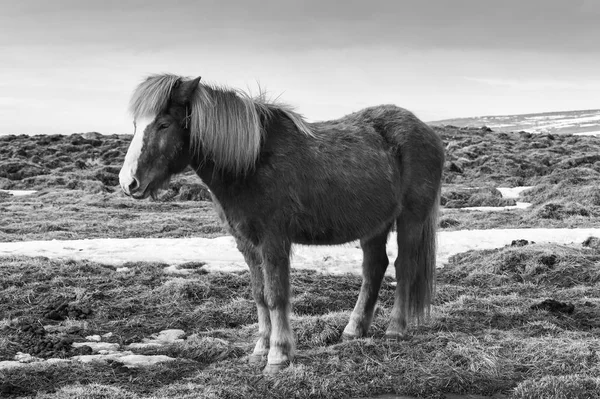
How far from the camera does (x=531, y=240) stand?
1011 centimetres

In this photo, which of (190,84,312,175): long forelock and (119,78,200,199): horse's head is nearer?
(119,78,200,199): horse's head

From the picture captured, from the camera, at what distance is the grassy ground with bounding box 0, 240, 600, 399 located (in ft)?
14.7

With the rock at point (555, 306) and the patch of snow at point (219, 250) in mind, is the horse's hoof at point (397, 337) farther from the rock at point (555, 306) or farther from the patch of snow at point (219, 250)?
the patch of snow at point (219, 250)

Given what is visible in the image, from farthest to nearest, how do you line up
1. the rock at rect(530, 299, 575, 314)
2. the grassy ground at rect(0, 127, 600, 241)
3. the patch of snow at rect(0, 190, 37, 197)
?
the patch of snow at rect(0, 190, 37, 197), the grassy ground at rect(0, 127, 600, 241), the rock at rect(530, 299, 575, 314)

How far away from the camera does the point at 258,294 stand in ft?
17.3

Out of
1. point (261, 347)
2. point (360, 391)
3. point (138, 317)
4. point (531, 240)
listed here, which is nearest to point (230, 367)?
point (261, 347)

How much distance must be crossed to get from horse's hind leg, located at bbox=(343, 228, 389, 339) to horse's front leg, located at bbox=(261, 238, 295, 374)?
0.90 meters

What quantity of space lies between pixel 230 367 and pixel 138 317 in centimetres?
192

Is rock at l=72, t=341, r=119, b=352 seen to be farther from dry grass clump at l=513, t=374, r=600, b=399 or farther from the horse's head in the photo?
dry grass clump at l=513, t=374, r=600, b=399

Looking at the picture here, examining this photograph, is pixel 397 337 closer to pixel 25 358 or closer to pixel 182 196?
pixel 25 358

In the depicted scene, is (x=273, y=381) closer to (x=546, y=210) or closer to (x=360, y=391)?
(x=360, y=391)

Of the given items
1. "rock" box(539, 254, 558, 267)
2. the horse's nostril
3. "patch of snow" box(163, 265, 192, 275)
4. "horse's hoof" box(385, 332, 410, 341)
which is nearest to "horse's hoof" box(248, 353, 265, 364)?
"horse's hoof" box(385, 332, 410, 341)

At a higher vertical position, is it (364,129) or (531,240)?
(364,129)

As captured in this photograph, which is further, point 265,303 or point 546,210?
point 546,210
